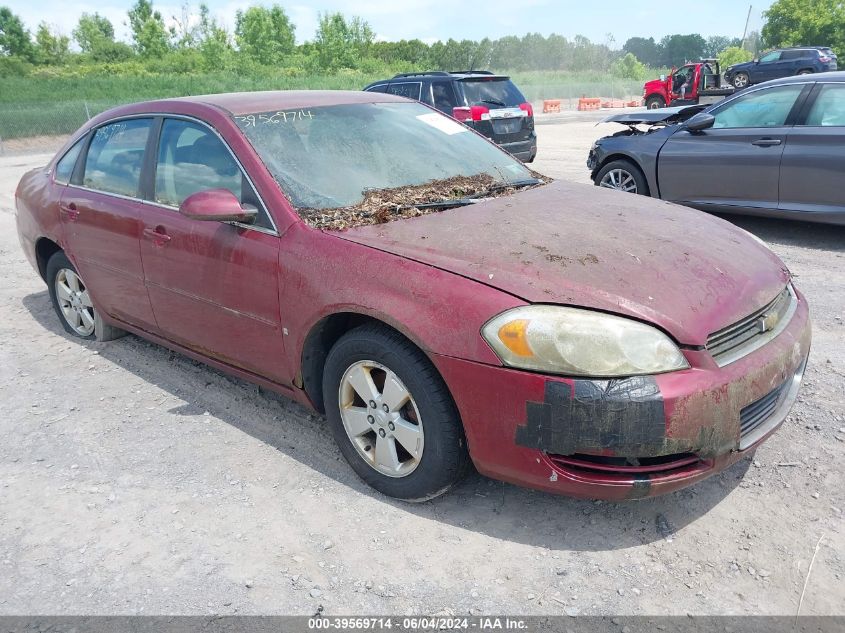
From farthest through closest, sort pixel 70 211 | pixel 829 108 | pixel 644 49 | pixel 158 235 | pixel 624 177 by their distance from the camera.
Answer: pixel 644 49 → pixel 624 177 → pixel 829 108 → pixel 70 211 → pixel 158 235

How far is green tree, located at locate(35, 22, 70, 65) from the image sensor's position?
203ft

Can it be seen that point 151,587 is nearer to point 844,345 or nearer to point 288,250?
point 288,250

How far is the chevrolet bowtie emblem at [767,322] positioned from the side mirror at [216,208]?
217cm

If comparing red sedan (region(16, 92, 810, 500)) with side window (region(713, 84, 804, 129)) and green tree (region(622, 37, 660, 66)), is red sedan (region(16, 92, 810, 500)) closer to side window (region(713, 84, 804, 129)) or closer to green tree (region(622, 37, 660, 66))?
side window (region(713, 84, 804, 129))

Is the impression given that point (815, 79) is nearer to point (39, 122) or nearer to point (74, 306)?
point (74, 306)

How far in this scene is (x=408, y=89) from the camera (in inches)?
490

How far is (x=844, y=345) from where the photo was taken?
13.6ft

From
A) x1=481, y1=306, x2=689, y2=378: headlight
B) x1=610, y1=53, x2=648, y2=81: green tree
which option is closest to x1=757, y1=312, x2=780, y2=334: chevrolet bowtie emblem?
x1=481, y1=306, x2=689, y2=378: headlight

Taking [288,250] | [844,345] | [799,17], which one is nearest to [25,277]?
[288,250]

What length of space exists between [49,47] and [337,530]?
75562 mm

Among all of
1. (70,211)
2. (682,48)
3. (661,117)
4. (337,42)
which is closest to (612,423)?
(70,211)

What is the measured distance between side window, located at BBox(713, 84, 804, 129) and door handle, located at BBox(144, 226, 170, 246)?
5.80 meters

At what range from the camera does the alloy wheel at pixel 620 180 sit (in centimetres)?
783

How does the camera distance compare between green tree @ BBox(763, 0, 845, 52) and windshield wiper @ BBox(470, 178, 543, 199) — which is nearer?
windshield wiper @ BBox(470, 178, 543, 199)
